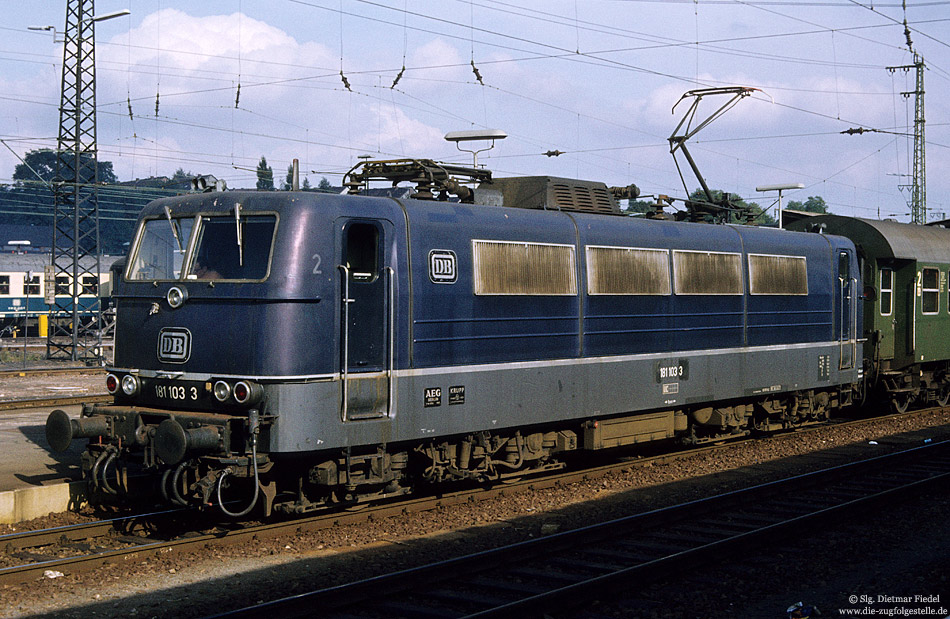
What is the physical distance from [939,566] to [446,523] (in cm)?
485

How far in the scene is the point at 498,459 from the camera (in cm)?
1229

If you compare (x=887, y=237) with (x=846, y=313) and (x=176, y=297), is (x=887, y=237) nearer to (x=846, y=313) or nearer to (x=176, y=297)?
(x=846, y=313)

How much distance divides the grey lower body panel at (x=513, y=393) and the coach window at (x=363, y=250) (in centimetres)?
109

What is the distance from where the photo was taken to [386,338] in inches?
398

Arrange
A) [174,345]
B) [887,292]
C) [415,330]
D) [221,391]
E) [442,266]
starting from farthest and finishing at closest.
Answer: [887,292] < [442,266] < [415,330] < [174,345] < [221,391]

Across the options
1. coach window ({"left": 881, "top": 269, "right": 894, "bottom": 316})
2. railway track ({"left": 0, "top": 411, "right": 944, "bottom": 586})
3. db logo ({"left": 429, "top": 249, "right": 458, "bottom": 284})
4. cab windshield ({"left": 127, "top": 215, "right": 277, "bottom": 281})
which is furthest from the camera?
coach window ({"left": 881, "top": 269, "right": 894, "bottom": 316})

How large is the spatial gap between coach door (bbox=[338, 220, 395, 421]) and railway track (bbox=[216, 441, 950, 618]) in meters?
2.11

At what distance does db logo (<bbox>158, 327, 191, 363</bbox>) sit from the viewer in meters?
9.88

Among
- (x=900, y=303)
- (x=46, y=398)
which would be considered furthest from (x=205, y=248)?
(x=900, y=303)

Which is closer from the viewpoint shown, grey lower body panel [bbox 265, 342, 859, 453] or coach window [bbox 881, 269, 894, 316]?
grey lower body panel [bbox 265, 342, 859, 453]

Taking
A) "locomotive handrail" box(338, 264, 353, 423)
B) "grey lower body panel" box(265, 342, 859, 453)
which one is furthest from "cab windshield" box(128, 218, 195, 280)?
"grey lower body panel" box(265, 342, 859, 453)

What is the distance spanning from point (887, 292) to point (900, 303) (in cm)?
42

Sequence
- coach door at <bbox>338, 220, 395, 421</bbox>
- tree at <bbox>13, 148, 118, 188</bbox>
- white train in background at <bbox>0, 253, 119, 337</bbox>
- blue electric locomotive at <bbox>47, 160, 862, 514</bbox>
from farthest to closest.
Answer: tree at <bbox>13, 148, 118, 188</bbox>, white train in background at <bbox>0, 253, 119, 337</bbox>, coach door at <bbox>338, 220, 395, 421</bbox>, blue electric locomotive at <bbox>47, 160, 862, 514</bbox>

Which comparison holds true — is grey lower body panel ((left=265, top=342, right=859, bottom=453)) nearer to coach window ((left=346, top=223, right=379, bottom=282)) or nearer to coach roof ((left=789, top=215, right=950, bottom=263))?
coach window ((left=346, top=223, right=379, bottom=282))
